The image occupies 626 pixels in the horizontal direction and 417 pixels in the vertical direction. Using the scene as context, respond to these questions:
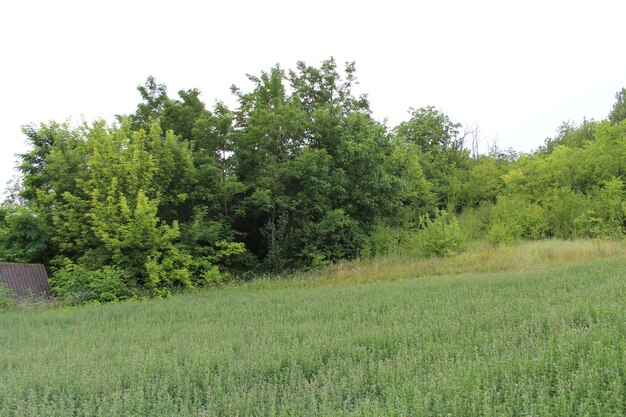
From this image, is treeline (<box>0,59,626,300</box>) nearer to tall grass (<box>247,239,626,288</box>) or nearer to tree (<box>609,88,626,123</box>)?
tall grass (<box>247,239,626,288</box>)

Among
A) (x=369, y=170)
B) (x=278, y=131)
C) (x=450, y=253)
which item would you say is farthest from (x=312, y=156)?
(x=450, y=253)

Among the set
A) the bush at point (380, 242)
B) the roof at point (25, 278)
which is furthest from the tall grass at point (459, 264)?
the roof at point (25, 278)

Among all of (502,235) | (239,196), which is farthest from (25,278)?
(502,235)

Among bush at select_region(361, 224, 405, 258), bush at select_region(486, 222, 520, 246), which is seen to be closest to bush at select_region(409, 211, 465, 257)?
bush at select_region(361, 224, 405, 258)

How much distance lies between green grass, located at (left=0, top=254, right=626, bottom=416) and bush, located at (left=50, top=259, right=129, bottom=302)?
492cm

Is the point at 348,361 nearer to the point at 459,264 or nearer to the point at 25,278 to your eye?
A: the point at 459,264

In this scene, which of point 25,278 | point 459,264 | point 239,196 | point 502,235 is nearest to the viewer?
point 25,278

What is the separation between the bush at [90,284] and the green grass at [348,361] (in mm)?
4925

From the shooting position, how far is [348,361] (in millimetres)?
4676

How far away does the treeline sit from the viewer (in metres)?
15.1

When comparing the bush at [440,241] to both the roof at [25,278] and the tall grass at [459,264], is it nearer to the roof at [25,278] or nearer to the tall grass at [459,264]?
the tall grass at [459,264]

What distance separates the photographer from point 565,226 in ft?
75.5

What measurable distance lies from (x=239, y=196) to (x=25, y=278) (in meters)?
8.94

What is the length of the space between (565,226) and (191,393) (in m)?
24.7
